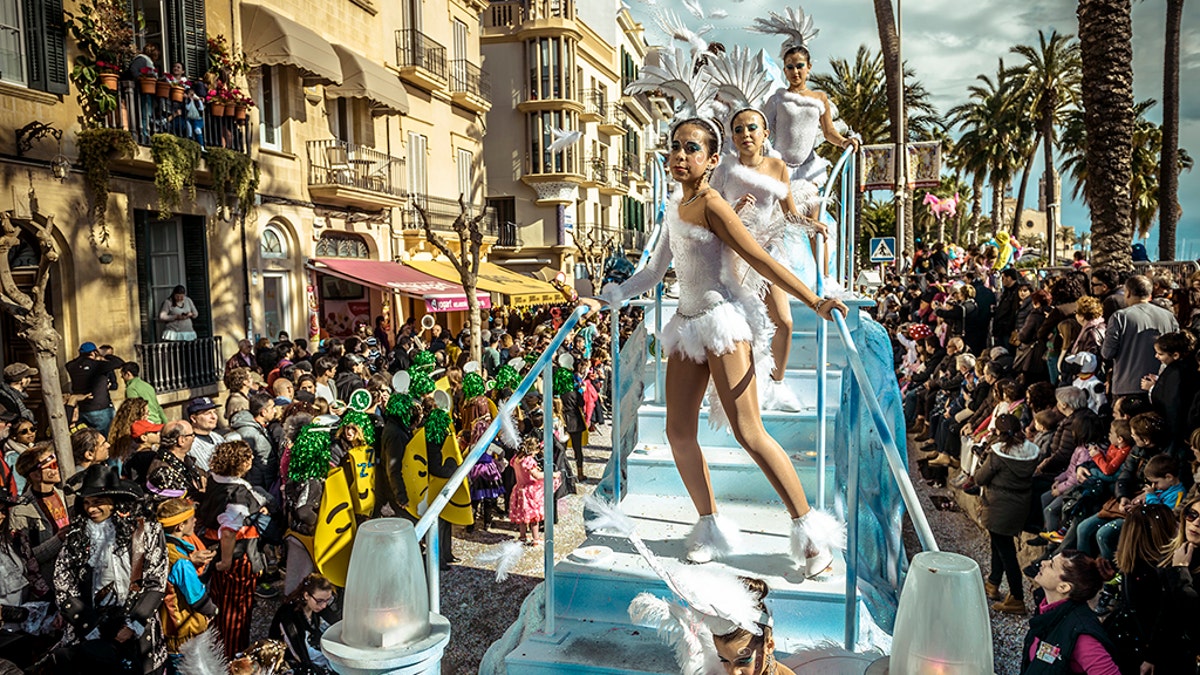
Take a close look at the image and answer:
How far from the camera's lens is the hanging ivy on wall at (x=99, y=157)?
11.1 meters

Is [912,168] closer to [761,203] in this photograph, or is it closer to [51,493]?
[761,203]

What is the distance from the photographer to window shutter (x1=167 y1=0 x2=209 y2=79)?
13133 mm

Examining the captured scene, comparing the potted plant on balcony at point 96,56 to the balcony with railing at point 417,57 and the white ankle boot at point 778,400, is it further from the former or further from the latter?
the white ankle boot at point 778,400

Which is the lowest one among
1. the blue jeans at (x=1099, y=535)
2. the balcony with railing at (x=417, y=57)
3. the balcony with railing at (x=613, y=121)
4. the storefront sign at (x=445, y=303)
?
the blue jeans at (x=1099, y=535)

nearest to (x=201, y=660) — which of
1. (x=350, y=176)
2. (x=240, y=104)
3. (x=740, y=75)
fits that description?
(x=740, y=75)

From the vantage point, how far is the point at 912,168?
64.3 ft

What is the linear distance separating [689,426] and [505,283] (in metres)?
18.7

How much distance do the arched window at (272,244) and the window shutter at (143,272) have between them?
8.43 feet

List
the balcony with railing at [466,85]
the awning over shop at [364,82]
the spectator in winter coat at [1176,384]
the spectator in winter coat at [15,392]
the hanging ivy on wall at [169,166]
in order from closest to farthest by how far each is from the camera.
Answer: the spectator in winter coat at [1176,384], the spectator in winter coat at [15,392], the hanging ivy on wall at [169,166], the awning over shop at [364,82], the balcony with railing at [466,85]

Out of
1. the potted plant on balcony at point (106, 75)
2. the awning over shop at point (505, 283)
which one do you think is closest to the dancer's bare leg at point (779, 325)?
the potted plant on balcony at point (106, 75)

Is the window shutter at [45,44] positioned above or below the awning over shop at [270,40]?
below

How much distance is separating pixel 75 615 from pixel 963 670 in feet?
13.6

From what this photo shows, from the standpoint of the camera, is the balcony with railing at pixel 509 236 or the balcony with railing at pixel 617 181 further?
the balcony with railing at pixel 617 181

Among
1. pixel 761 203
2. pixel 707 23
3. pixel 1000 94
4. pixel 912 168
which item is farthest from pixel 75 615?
pixel 1000 94
